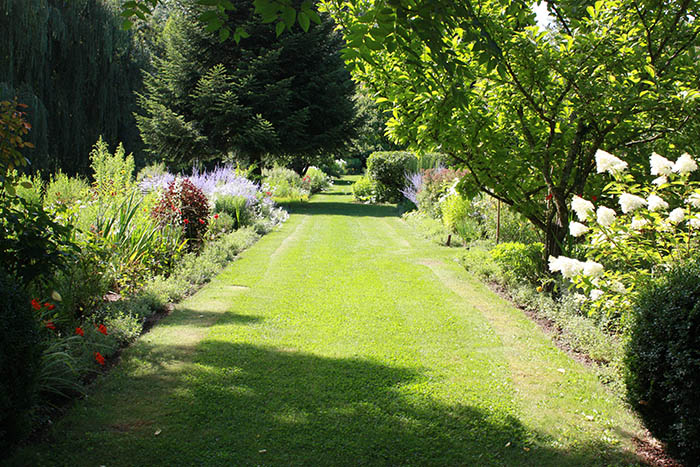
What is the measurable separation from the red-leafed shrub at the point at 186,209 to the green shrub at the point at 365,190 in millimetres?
13610

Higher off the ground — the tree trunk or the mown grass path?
the tree trunk

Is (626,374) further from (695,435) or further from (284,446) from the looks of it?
(284,446)

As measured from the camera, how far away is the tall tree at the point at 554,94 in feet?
15.7

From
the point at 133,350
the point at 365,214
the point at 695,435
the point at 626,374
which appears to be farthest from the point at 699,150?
the point at 365,214

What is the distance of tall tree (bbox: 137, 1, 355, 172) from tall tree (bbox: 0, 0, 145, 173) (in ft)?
5.15

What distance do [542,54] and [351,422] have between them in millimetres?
3961

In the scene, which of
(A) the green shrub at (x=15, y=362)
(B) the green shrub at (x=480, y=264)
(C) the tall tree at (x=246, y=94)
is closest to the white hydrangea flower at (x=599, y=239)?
(B) the green shrub at (x=480, y=264)

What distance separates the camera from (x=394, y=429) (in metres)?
Result: 3.21

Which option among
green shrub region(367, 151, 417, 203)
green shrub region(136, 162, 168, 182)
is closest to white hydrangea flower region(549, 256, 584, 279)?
green shrub region(136, 162, 168, 182)

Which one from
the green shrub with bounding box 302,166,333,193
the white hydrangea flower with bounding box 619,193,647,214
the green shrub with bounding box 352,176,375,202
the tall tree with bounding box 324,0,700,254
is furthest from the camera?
the green shrub with bounding box 302,166,333,193

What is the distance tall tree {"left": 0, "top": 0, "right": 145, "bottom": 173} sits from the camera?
13875 mm

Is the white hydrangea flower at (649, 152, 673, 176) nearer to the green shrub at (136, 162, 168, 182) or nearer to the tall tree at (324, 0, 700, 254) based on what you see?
the tall tree at (324, 0, 700, 254)

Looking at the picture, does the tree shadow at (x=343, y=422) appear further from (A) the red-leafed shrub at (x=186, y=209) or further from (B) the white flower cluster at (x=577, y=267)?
(A) the red-leafed shrub at (x=186, y=209)

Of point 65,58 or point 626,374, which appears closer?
point 626,374
